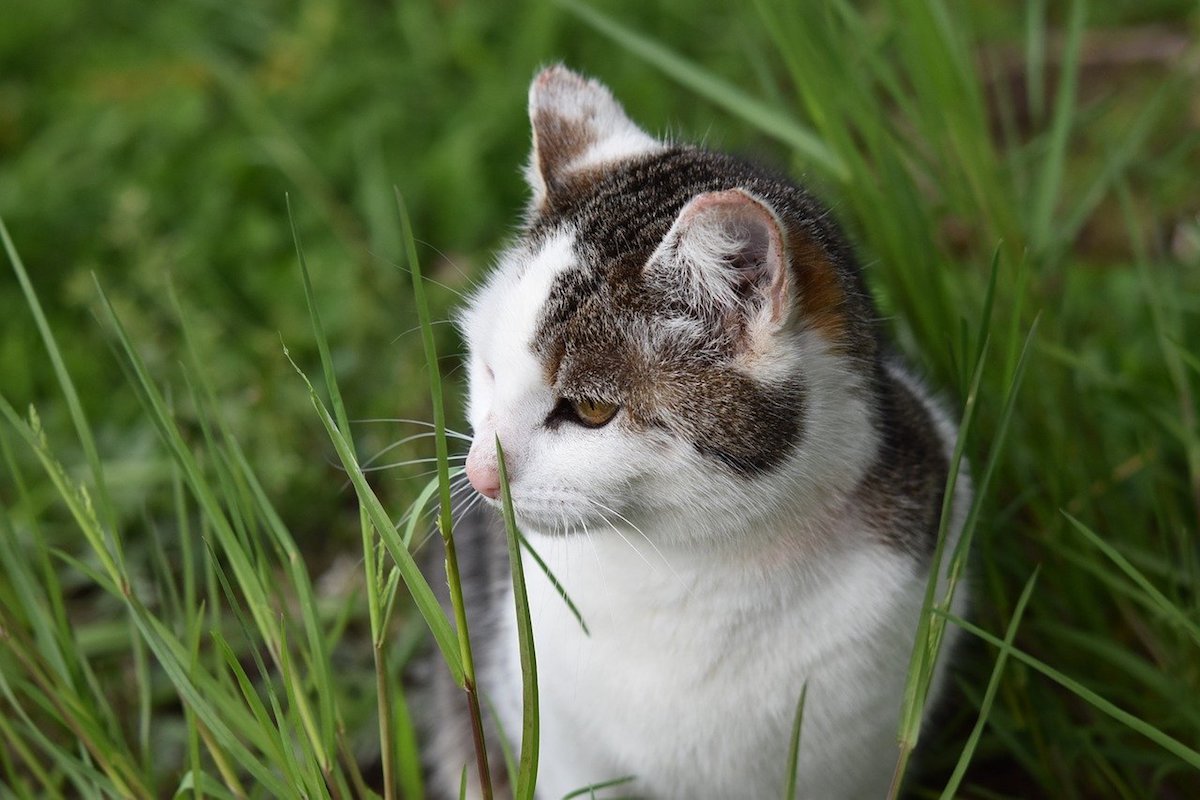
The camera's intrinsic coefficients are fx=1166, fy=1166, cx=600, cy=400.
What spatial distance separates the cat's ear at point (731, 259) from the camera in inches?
51.0

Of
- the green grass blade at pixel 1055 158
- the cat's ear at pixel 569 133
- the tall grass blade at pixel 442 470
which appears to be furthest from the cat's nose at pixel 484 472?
the green grass blade at pixel 1055 158

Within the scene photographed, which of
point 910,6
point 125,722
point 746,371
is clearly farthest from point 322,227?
point 746,371

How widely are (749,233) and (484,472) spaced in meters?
0.42

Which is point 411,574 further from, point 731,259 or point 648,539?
point 731,259

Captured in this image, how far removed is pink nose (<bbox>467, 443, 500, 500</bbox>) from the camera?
138 cm

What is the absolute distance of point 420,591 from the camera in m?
1.31

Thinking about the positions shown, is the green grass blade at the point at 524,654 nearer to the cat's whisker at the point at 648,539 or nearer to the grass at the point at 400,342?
the grass at the point at 400,342

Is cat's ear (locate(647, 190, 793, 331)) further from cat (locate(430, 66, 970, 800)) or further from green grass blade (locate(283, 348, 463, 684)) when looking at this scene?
green grass blade (locate(283, 348, 463, 684))

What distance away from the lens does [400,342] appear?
9.23ft

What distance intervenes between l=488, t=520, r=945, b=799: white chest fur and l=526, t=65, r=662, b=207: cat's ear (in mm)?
546

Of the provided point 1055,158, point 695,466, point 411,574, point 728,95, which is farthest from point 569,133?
point 1055,158

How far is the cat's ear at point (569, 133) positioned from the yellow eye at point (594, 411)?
1.36 feet

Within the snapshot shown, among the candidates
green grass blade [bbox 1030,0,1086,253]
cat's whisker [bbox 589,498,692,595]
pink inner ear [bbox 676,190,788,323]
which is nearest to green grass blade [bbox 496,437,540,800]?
cat's whisker [bbox 589,498,692,595]

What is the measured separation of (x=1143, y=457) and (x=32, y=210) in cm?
281
